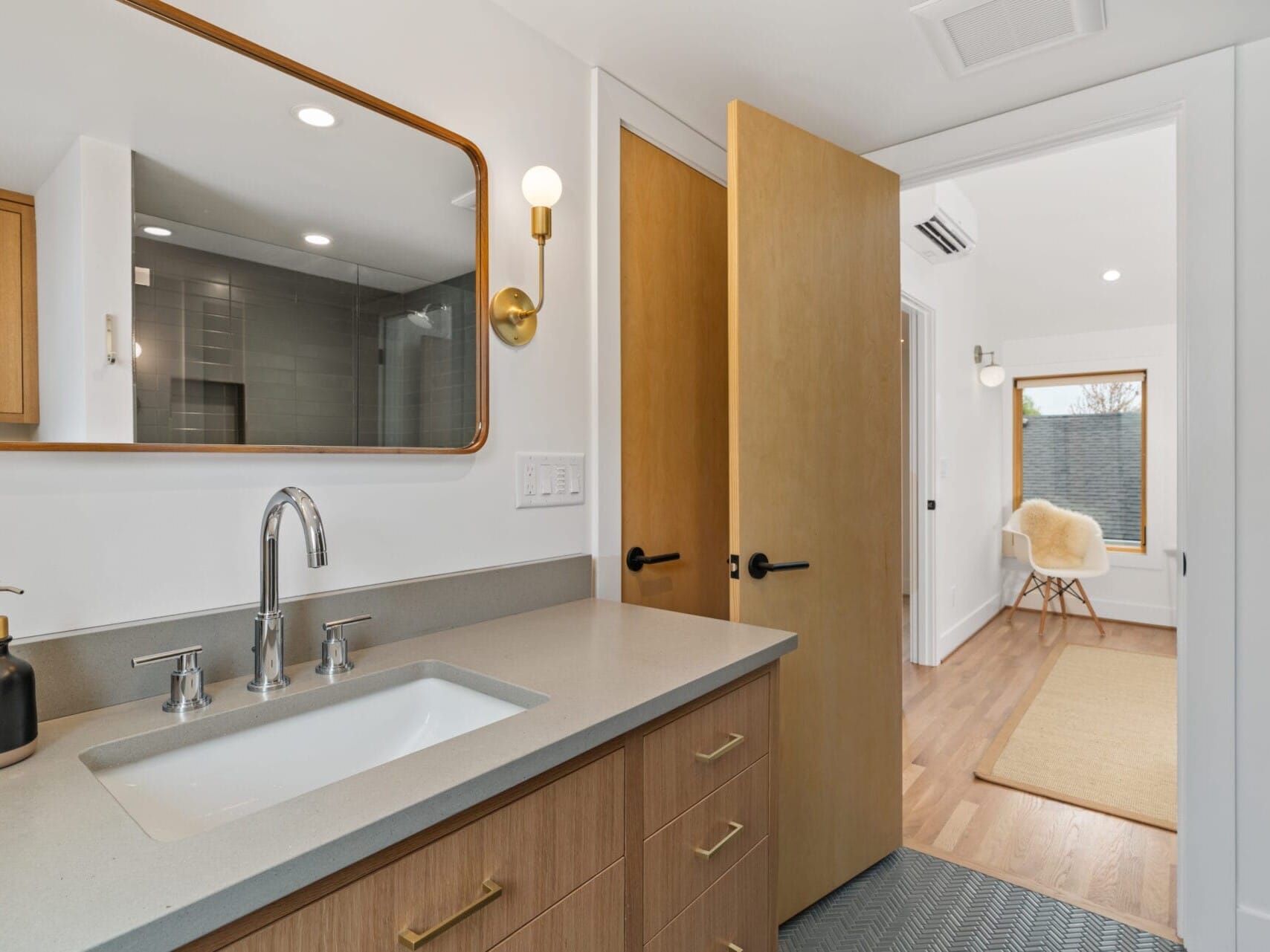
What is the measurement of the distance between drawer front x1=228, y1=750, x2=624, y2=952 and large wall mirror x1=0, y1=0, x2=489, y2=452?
69cm

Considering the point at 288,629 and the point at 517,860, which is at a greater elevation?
the point at 288,629

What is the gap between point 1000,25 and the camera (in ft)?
5.27

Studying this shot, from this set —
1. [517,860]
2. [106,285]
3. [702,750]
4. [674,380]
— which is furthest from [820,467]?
[106,285]

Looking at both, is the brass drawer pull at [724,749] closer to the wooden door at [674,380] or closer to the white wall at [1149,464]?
the wooden door at [674,380]

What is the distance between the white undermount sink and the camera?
0.84 m

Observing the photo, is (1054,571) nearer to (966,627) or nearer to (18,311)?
(966,627)

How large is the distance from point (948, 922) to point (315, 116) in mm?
2325

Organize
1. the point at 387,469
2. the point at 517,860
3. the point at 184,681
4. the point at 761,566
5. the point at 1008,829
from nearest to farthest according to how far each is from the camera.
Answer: the point at 517,860 → the point at 184,681 → the point at 387,469 → the point at 761,566 → the point at 1008,829

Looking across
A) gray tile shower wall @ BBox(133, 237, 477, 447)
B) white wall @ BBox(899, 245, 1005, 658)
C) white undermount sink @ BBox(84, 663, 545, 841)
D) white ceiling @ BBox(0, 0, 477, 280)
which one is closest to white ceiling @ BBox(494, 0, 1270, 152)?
white ceiling @ BBox(0, 0, 477, 280)

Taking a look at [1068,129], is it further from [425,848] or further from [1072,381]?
[1072,381]

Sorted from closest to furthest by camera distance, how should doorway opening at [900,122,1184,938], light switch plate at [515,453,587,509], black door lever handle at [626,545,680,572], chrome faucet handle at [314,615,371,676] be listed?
chrome faucet handle at [314,615,371,676]
light switch plate at [515,453,587,509]
black door lever handle at [626,545,680,572]
doorway opening at [900,122,1184,938]

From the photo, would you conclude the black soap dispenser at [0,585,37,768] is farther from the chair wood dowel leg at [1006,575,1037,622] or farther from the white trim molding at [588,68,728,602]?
the chair wood dowel leg at [1006,575,1037,622]

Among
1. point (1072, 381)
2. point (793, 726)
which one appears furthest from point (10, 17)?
point (1072, 381)

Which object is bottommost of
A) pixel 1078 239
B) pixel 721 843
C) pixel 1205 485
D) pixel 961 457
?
pixel 721 843
